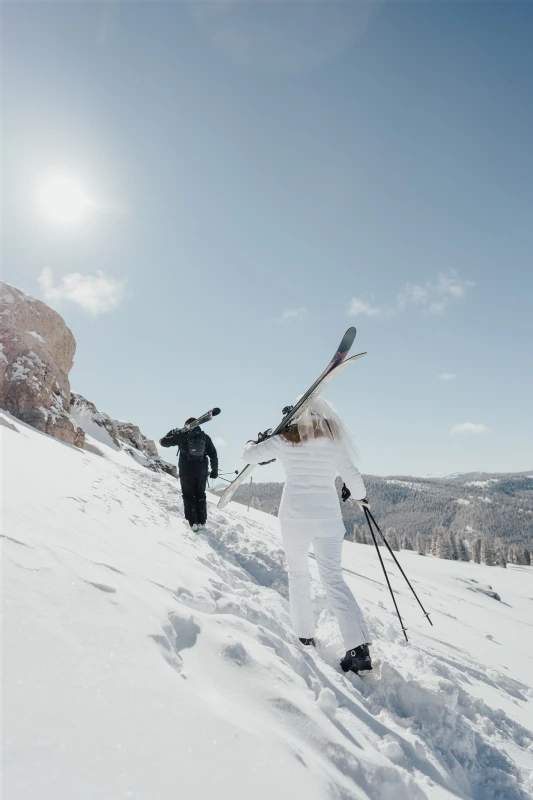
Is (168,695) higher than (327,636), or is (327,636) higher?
(168,695)

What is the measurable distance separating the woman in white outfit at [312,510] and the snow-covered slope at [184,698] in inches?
20.5

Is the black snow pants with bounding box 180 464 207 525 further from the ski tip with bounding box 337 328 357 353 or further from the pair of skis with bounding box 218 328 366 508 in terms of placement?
the ski tip with bounding box 337 328 357 353

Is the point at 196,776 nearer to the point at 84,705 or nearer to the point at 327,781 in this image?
the point at 84,705

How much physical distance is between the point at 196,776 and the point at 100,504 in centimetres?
422

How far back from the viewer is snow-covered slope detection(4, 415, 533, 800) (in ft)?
4.45

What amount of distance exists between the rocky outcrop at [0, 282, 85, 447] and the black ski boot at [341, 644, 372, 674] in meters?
18.4

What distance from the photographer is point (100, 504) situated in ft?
16.8

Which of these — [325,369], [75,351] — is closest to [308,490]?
[325,369]

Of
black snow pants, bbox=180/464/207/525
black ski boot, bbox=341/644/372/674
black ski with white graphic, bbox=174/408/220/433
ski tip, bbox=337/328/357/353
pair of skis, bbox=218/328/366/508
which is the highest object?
ski tip, bbox=337/328/357/353

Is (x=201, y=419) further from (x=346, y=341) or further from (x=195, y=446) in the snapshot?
(x=346, y=341)

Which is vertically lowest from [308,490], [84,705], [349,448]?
[84,705]

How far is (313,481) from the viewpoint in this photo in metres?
4.07

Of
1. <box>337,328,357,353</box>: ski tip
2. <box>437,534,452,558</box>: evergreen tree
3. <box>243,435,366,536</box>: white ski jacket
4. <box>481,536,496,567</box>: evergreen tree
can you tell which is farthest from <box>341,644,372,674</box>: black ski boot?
<box>481,536,496,567</box>: evergreen tree

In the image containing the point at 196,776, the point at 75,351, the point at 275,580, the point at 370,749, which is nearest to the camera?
the point at 196,776
